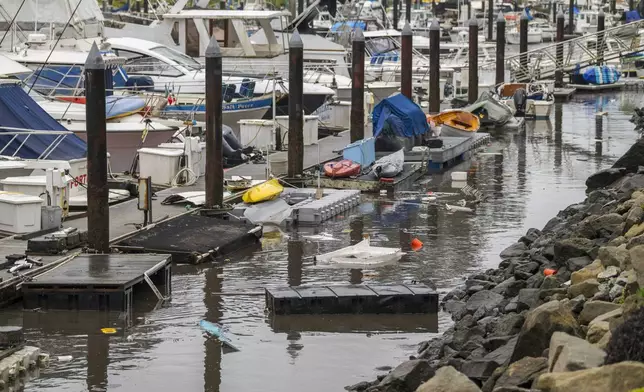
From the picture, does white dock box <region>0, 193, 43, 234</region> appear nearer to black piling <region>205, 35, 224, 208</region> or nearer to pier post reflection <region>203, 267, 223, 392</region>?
pier post reflection <region>203, 267, 223, 392</region>

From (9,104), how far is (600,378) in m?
16.6

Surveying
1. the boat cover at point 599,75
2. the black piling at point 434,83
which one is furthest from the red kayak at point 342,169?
the boat cover at point 599,75

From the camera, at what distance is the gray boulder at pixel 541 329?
11.7m

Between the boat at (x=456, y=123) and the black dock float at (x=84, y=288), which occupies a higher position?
the boat at (x=456, y=123)

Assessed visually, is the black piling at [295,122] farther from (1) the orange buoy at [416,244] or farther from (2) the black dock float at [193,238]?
(1) the orange buoy at [416,244]

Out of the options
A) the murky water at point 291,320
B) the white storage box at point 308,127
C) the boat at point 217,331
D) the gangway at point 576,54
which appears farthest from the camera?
the gangway at point 576,54

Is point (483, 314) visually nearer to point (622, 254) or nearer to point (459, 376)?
point (622, 254)

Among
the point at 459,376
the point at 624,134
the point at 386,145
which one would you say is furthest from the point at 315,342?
the point at 624,134

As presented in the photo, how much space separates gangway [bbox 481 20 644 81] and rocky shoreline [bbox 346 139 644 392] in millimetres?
29923

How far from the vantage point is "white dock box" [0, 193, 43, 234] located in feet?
62.5

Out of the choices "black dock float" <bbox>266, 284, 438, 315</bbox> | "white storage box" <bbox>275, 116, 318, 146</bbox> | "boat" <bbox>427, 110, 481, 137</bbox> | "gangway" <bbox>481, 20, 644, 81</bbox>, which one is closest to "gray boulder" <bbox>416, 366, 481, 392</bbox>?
"black dock float" <bbox>266, 284, 438, 315</bbox>

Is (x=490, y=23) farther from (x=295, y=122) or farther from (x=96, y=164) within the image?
(x=96, y=164)

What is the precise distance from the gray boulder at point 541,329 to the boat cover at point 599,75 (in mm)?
41705

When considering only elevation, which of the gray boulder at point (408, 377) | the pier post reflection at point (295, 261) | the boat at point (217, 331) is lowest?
the boat at point (217, 331)
